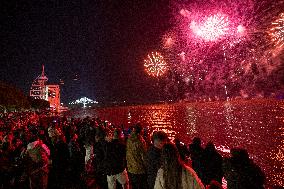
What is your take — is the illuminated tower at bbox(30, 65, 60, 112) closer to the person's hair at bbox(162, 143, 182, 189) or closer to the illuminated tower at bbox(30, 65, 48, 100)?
the illuminated tower at bbox(30, 65, 48, 100)

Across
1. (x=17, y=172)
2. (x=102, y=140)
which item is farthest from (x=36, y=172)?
(x=102, y=140)

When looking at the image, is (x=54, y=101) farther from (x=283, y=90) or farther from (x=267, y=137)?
(x=283, y=90)

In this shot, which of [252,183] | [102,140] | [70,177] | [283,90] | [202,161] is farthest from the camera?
[283,90]

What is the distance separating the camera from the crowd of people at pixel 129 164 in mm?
3400

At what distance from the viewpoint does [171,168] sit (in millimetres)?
3305

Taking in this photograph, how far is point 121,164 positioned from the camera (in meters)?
6.34

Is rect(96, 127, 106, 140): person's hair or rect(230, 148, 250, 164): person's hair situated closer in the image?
rect(230, 148, 250, 164): person's hair

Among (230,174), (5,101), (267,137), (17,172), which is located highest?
Result: (5,101)

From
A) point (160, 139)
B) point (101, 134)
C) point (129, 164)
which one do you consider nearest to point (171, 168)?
point (160, 139)

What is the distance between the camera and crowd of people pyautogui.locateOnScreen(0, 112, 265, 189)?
3400 millimetres

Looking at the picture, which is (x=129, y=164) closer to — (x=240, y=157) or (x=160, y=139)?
(x=160, y=139)

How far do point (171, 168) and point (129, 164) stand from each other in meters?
3.36

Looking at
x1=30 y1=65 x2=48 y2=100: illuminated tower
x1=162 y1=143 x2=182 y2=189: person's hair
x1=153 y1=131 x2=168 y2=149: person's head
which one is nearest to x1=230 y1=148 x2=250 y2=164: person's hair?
x1=153 y1=131 x2=168 y2=149: person's head

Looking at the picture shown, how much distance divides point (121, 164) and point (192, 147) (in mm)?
1595
